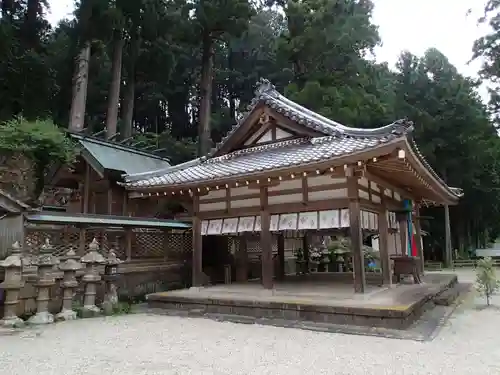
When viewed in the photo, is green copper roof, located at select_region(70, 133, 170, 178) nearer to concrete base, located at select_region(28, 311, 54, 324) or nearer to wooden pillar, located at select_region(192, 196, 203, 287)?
wooden pillar, located at select_region(192, 196, 203, 287)

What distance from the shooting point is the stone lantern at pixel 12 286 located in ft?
23.1

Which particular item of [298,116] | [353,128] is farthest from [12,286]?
[353,128]

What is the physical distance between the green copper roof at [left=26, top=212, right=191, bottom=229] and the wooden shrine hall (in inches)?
31.7

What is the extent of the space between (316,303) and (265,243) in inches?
82.2

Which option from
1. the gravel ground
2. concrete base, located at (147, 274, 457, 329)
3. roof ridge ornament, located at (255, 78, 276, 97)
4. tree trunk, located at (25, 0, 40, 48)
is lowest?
the gravel ground

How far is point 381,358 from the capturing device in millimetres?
4965

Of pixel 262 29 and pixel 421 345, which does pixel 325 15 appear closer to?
pixel 262 29

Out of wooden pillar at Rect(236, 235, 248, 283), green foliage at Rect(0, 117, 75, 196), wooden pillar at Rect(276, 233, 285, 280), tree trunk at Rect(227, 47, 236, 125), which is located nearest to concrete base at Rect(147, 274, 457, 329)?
wooden pillar at Rect(236, 235, 248, 283)

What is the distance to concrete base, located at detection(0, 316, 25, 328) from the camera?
22.9ft

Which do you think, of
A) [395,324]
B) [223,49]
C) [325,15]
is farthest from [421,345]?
[223,49]

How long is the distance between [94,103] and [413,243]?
2379cm

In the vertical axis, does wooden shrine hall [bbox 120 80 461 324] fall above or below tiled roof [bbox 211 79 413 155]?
below

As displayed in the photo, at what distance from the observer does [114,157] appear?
1454 cm

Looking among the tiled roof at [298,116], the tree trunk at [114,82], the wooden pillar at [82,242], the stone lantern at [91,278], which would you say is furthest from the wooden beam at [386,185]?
the tree trunk at [114,82]
